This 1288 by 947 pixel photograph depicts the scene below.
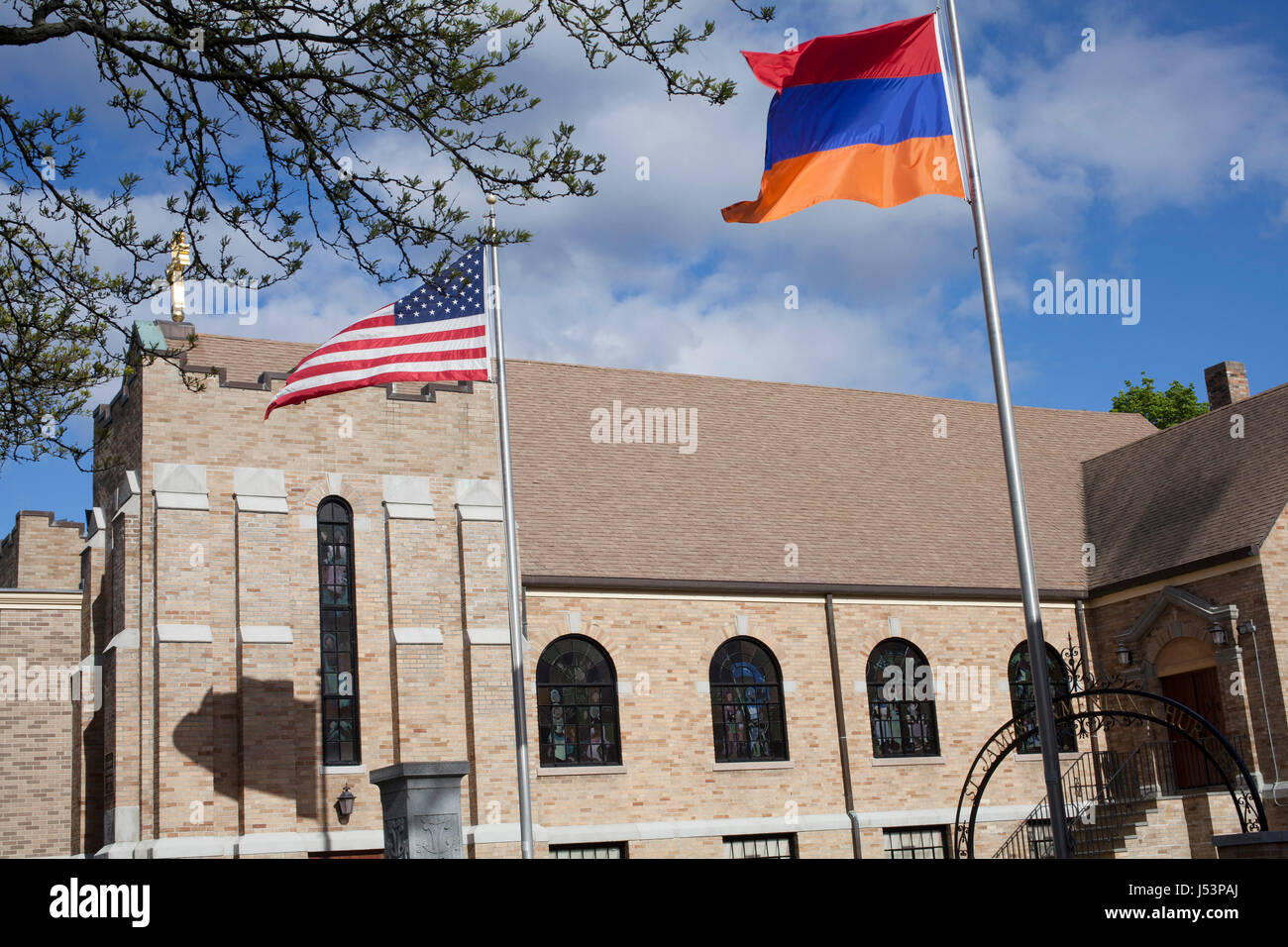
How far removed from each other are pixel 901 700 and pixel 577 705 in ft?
22.5

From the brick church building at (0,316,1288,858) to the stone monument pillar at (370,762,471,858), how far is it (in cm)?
371

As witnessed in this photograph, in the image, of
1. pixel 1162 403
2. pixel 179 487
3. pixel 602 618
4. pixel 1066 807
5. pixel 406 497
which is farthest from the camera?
pixel 1162 403

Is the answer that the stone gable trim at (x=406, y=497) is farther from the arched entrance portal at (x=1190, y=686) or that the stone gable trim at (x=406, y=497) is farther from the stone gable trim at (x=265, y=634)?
the arched entrance portal at (x=1190, y=686)

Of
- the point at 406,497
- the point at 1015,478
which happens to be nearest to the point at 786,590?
the point at 406,497

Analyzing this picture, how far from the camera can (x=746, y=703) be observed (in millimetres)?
24250

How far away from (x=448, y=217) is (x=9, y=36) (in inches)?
108

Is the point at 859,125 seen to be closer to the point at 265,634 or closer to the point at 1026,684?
the point at 265,634

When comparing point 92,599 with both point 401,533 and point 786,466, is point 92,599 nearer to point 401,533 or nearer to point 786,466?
point 401,533

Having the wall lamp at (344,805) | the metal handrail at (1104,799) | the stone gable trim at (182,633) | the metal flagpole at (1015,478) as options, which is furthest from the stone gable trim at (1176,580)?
the stone gable trim at (182,633)

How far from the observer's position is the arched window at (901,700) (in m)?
25.3

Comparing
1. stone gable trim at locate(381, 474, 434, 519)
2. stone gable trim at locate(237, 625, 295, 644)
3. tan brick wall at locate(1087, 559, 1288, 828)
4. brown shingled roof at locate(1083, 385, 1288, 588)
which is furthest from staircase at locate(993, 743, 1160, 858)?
stone gable trim at locate(237, 625, 295, 644)

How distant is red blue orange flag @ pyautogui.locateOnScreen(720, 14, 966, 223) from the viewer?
13.0m

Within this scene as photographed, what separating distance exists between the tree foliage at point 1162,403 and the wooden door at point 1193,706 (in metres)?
19.9
